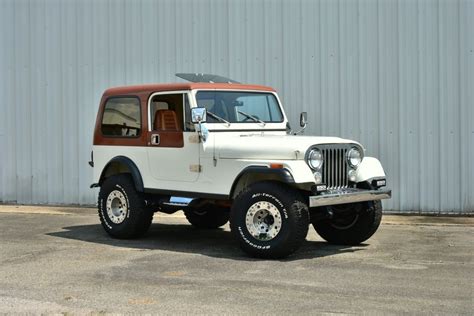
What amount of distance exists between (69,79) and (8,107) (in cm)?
154

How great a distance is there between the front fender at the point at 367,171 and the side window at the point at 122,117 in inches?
121

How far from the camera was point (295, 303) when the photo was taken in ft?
20.0

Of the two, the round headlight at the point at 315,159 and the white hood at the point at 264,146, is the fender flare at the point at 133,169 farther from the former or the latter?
the round headlight at the point at 315,159

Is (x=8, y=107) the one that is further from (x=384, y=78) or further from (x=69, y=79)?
(x=384, y=78)

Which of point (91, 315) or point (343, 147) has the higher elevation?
point (343, 147)

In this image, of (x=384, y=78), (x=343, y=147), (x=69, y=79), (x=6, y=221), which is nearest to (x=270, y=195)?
(x=343, y=147)

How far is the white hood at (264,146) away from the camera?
7965mm

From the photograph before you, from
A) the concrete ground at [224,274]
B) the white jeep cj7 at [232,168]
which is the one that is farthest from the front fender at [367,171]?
the concrete ground at [224,274]

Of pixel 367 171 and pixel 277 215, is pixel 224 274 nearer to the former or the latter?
pixel 277 215

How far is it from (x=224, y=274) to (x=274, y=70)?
20.3 ft

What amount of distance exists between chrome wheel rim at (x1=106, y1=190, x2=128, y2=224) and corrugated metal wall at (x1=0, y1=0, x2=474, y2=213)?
4.18m

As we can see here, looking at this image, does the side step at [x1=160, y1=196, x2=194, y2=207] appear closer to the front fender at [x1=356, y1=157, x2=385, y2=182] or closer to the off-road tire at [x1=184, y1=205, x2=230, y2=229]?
the off-road tire at [x1=184, y1=205, x2=230, y2=229]

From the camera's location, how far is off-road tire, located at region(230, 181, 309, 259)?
7770 millimetres

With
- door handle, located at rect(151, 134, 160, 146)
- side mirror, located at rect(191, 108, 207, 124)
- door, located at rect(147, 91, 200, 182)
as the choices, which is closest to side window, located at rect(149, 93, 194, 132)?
door, located at rect(147, 91, 200, 182)
